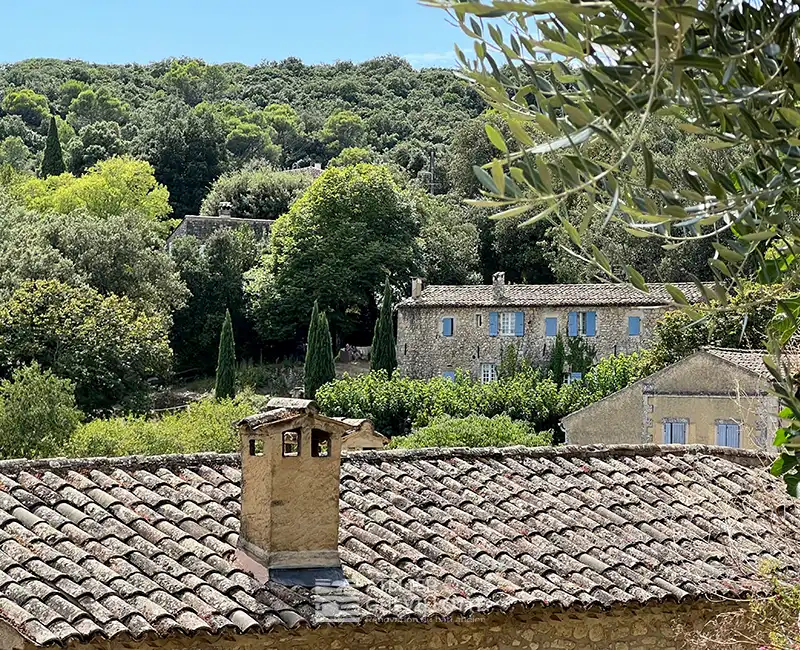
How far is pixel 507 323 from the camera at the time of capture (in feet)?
183

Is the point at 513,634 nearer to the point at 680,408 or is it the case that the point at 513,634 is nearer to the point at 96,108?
the point at 680,408

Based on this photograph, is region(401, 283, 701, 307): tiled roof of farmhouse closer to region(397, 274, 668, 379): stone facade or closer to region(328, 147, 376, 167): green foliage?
region(397, 274, 668, 379): stone facade

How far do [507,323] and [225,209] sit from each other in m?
27.1

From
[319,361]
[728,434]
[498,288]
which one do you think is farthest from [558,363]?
[728,434]

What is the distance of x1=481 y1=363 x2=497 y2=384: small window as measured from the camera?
5644cm

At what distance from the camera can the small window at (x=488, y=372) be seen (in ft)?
185

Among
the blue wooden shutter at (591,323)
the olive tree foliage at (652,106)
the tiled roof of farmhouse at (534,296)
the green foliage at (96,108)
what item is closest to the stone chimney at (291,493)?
the olive tree foliage at (652,106)

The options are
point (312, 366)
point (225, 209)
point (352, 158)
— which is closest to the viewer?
point (312, 366)

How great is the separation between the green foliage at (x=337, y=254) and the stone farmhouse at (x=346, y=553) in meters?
49.6

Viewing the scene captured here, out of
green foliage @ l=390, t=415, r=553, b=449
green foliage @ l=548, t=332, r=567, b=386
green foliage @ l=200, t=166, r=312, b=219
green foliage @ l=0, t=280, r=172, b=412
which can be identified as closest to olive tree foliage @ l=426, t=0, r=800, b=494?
green foliage @ l=390, t=415, r=553, b=449

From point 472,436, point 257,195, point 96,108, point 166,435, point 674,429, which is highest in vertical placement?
point 96,108

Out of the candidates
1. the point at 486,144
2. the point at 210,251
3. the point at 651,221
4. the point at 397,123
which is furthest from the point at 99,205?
the point at 651,221

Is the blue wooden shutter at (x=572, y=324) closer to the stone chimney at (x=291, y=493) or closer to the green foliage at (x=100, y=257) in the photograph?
the green foliage at (x=100, y=257)

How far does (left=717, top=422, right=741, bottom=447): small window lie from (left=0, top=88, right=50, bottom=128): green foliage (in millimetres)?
106256
